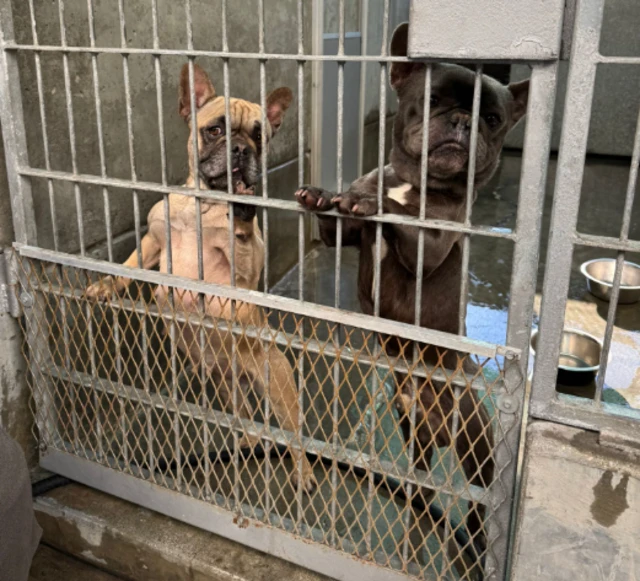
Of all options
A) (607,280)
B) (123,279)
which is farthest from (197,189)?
(607,280)

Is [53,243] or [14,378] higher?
[53,243]

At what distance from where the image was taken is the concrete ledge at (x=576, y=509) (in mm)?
1842

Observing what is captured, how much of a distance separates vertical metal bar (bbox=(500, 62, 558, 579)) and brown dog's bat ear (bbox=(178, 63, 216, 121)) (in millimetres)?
1606

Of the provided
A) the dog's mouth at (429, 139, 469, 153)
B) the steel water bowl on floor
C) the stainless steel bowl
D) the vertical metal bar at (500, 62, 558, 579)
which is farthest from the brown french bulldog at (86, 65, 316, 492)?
the stainless steel bowl

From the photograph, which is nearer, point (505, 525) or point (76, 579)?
point (505, 525)

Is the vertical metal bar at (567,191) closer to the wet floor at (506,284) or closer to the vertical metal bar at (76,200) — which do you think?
the vertical metal bar at (76,200)

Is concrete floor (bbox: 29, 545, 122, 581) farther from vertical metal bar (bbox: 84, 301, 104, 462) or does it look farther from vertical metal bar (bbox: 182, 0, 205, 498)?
vertical metal bar (bbox: 182, 0, 205, 498)

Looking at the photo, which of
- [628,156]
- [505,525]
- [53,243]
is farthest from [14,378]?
[628,156]

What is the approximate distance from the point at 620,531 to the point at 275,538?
1345 mm

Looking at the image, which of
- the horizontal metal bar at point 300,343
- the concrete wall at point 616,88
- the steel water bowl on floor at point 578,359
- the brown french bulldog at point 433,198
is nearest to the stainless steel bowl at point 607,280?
the steel water bowl on floor at point 578,359

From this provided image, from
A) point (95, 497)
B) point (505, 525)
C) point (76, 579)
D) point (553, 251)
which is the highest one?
point (553, 251)

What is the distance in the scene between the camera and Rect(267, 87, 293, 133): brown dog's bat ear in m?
3.08

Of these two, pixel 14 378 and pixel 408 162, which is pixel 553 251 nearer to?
pixel 408 162

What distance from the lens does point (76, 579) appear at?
2955 millimetres
